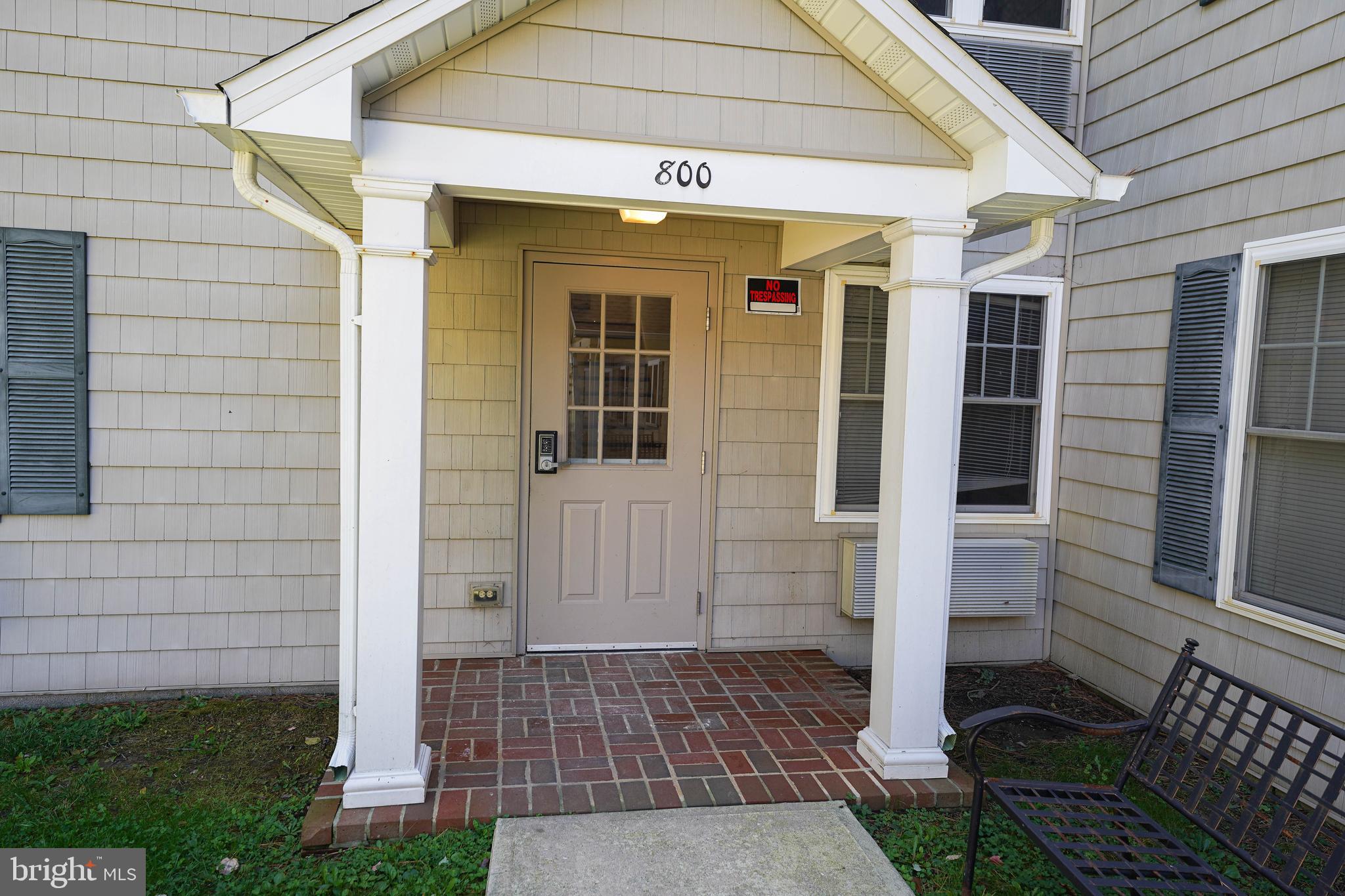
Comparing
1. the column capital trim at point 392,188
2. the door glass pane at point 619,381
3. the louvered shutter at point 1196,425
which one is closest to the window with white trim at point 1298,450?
the louvered shutter at point 1196,425

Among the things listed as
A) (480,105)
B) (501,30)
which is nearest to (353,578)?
(480,105)

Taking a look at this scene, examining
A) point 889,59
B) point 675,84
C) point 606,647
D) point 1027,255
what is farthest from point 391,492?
point 1027,255

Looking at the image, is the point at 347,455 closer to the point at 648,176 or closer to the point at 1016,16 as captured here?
the point at 648,176

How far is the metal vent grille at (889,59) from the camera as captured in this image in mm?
2961

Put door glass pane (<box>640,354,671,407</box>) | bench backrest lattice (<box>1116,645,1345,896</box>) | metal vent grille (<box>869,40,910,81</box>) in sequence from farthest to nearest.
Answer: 1. door glass pane (<box>640,354,671,407</box>)
2. metal vent grille (<box>869,40,910,81</box>)
3. bench backrest lattice (<box>1116,645,1345,896</box>)

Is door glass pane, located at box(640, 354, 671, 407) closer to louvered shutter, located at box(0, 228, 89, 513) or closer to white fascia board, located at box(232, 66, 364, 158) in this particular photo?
white fascia board, located at box(232, 66, 364, 158)

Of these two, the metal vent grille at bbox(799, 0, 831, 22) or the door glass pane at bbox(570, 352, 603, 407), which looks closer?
the metal vent grille at bbox(799, 0, 831, 22)

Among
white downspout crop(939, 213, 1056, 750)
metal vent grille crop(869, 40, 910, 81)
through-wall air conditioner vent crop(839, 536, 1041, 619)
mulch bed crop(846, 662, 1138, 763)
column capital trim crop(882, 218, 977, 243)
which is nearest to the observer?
metal vent grille crop(869, 40, 910, 81)

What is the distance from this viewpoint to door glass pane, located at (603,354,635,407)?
4598mm

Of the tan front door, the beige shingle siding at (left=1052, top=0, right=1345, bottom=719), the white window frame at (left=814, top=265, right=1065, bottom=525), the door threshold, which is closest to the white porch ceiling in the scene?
the beige shingle siding at (left=1052, top=0, right=1345, bottom=719)

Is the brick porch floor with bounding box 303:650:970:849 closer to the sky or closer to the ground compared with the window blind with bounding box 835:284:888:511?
closer to the ground

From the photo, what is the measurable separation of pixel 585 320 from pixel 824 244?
4.24ft

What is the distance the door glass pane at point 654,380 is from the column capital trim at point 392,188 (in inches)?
74.9

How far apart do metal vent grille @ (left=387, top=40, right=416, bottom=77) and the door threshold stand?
9.47 feet
